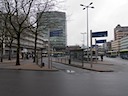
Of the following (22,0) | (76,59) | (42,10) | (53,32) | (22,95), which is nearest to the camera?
(22,95)

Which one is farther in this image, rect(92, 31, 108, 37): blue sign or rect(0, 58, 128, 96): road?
rect(92, 31, 108, 37): blue sign

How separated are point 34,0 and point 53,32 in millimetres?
7201

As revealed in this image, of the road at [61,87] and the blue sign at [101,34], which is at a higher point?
the blue sign at [101,34]

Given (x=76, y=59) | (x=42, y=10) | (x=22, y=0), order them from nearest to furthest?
(x=22, y=0) → (x=42, y=10) → (x=76, y=59)

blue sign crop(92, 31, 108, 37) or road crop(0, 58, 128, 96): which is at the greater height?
blue sign crop(92, 31, 108, 37)

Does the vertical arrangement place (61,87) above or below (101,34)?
below

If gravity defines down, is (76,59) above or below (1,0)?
below

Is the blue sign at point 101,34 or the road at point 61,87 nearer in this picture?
the road at point 61,87

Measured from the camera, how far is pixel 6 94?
9.48m

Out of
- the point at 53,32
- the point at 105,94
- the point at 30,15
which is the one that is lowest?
the point at 105,94

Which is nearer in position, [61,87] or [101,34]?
[61,87]

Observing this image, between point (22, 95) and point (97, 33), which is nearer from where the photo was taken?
point (22, 95)

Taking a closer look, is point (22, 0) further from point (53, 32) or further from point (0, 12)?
point (53, 32)

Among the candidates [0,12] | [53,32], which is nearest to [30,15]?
[0,12]
